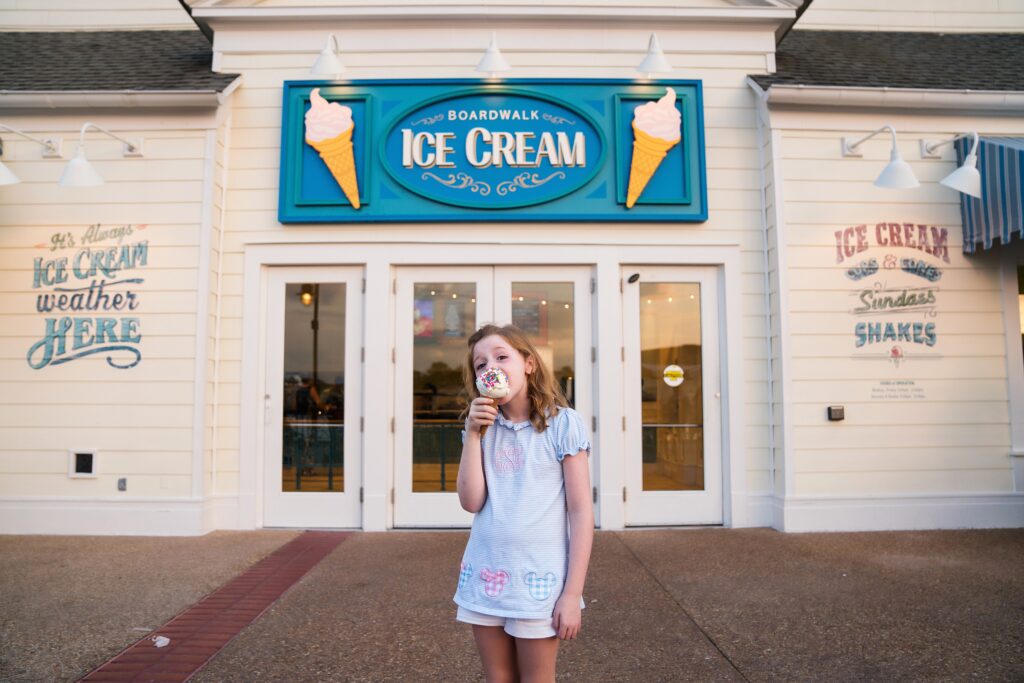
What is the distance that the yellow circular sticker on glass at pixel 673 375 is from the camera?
20.7ft

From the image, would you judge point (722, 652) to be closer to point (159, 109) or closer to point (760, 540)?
point (760, 540)

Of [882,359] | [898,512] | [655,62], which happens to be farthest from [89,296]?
[898,512]

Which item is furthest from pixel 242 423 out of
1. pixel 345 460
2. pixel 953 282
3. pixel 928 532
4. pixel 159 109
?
pixel 953 282

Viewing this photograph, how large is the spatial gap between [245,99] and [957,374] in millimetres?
7268

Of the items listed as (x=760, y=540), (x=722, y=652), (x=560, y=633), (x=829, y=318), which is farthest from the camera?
(x=829, y=318)

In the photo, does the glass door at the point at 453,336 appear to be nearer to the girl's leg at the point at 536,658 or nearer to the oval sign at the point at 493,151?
the oval sign at the point at 493,151

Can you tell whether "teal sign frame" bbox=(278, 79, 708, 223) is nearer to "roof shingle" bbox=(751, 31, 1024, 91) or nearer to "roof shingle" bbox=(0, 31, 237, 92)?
"roof shingle" bbox=(0, 31, 237, 92)

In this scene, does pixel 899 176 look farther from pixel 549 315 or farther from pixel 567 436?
pixel 567 436

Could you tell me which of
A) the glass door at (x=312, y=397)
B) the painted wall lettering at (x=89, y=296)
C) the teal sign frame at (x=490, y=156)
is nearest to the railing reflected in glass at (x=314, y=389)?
the glass door at (x=312, y=397)

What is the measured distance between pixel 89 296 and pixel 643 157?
17.4 ft

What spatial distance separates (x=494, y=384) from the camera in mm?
1854

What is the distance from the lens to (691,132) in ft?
20.7

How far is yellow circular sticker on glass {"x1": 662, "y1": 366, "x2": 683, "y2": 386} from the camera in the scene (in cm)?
630

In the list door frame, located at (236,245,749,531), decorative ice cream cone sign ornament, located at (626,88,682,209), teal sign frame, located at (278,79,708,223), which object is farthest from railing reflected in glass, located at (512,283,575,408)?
decorative ice cream cone sign ornament, located at (626,88,682,209)
